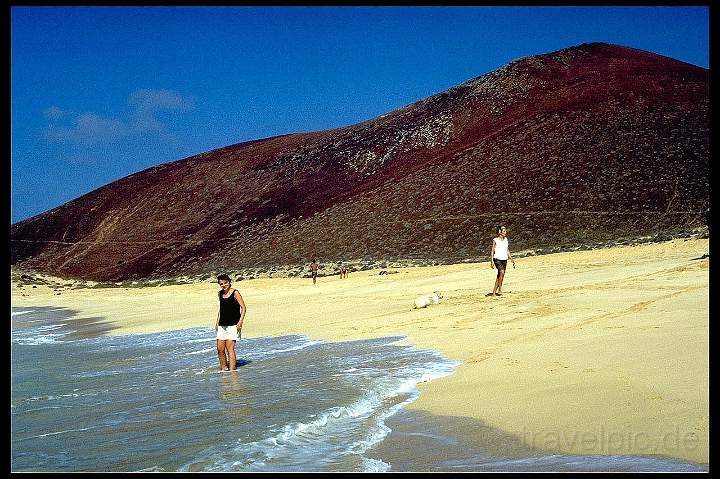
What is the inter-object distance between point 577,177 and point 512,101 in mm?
13894

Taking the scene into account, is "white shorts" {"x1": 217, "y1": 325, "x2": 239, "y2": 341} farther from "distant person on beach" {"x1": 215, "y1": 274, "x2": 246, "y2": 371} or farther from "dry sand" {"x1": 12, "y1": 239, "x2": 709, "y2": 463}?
"dry sand" {"x1": 12, "y1": 239, "x2": 709, "y2": 463}

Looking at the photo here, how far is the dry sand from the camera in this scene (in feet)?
20.3

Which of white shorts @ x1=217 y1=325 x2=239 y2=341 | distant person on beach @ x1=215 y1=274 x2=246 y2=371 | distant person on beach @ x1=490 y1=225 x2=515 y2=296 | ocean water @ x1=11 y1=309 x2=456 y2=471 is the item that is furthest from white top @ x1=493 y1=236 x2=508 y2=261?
white shorts @ x1=217 y1=325 x2=239 y2=341

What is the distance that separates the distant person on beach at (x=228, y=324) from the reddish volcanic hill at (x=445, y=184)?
1076 inches

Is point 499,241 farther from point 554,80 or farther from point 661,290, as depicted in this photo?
point 554,80

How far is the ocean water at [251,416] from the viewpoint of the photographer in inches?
239

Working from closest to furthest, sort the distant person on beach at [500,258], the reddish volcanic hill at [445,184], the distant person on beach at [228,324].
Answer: the distant person on beach at [228,324], the distant person on beach at [500,258], the reddish volcanic hill at [445,184]

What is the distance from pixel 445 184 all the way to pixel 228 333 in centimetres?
3881

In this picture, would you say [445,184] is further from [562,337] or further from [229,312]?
[562,337]

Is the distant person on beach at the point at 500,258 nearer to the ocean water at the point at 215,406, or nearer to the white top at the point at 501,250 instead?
the white top at the point at 501,250

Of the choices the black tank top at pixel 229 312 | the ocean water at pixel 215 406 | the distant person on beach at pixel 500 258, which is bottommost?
the ocean water at pixel 215 406

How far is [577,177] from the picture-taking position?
4550 cm
